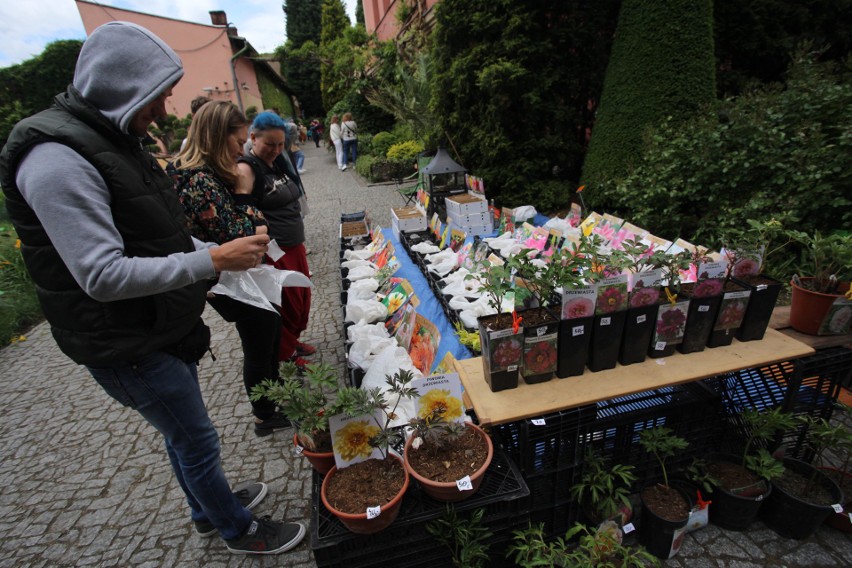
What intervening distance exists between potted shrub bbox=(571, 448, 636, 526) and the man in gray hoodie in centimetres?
154

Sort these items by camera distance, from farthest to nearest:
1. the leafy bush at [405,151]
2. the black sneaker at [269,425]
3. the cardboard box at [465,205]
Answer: the leafy bush at [405,151]
the cardboard box at [465,205]
the black sneaker at [269,425]

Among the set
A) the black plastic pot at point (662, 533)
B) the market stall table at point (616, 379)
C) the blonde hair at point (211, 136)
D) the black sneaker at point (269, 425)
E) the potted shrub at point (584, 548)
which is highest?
the blonde hair at point (211, 136)

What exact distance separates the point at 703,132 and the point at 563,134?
248 centimetres

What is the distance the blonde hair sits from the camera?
6.60 feet

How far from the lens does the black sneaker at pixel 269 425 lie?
8.85 feet

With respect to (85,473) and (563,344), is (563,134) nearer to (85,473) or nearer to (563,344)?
(563,344)

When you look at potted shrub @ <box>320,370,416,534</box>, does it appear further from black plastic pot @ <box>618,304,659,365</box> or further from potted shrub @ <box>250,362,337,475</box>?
black plastic pot @ <box>618,304,659,365</box>

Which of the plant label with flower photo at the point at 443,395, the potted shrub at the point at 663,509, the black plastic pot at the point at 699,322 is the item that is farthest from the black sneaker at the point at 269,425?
the black plastic pot at the point at 699,322

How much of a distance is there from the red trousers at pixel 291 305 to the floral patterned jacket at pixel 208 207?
79 cm

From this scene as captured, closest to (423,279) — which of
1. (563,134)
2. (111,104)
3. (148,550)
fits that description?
(148,550)

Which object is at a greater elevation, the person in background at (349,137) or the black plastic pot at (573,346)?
the person in background at (349,137)

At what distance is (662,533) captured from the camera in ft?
5.57

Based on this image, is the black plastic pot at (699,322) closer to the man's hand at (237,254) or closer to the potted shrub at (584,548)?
the potted shrub at (584,548)

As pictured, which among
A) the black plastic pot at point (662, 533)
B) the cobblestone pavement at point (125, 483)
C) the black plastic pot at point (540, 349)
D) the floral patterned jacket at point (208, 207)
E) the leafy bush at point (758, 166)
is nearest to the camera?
the black plastic pot at point (540, 349)
